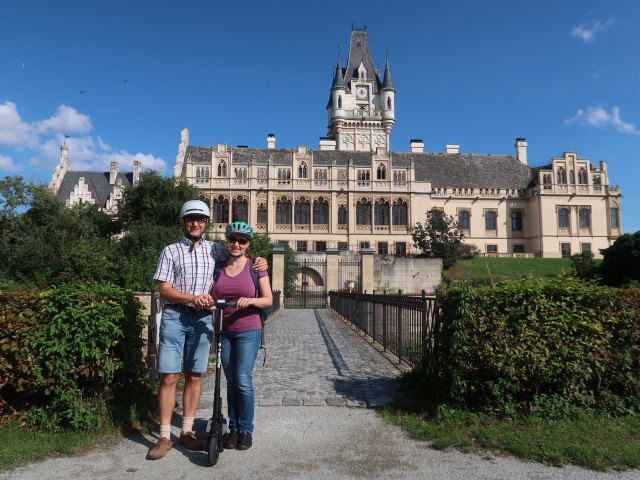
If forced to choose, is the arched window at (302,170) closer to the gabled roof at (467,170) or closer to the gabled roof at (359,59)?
the gabled roof at (467,170)

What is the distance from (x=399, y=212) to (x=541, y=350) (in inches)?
1882

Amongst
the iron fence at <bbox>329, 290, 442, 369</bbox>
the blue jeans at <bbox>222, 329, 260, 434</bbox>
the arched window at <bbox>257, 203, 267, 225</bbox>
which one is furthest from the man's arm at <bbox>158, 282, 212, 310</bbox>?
the arched window at <bbox>257, 203, 267, 225</bbox>

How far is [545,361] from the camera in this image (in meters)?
4.99

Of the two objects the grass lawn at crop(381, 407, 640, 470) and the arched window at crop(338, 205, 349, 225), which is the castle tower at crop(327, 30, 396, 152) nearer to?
the arched window at crop(338, 205, 349, 225)

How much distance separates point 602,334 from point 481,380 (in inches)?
55.1

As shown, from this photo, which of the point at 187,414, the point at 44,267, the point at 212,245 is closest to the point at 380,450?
the point at 187,414

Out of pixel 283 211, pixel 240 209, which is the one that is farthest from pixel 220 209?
pixel 283 211

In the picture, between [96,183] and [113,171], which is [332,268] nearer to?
[113,171]

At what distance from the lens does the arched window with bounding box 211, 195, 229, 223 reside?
1987 inches

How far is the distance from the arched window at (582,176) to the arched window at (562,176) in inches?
64.5

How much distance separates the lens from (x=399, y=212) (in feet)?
171

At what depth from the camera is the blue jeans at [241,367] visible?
4.38m

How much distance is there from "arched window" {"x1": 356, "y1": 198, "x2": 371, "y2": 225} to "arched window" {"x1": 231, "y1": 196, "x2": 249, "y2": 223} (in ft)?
39.1

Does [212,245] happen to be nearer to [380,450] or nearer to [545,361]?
[380,450]
